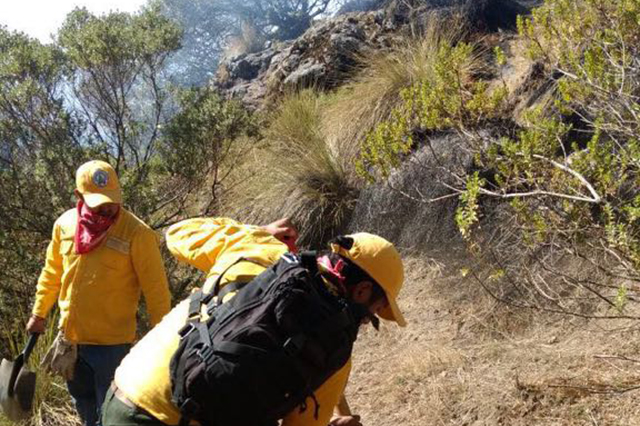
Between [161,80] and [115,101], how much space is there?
1712 mm

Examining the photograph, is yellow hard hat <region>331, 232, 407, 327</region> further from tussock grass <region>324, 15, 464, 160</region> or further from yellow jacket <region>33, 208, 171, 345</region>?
tussock grass <region>324, 15, 464, 160</region>

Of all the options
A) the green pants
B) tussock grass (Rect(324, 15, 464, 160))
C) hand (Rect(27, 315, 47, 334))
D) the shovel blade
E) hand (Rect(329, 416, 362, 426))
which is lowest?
tussock grass (Rect(324, 15, 464, 160))

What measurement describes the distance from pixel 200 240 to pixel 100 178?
1.20 metres

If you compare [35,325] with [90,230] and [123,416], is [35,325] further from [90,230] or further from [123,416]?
[123,416]

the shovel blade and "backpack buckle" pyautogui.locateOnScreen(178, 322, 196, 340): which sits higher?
"backpack buckle" pyautogui.locateOnScreen(178, 322, 196, 340)

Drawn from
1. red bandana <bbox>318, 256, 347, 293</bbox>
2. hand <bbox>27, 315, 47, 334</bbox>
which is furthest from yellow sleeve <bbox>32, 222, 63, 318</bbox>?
red bandana <bbox>318, 256, 347, 293</bbox>

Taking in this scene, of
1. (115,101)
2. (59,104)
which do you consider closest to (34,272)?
(59,104)

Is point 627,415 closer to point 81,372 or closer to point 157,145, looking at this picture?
point 81,372

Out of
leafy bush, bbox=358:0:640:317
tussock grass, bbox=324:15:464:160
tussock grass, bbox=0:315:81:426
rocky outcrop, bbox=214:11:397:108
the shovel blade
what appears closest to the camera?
leafy bush, bbox=358:0:640:317

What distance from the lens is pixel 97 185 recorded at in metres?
3.42

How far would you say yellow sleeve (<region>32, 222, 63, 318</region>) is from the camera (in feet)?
12.0

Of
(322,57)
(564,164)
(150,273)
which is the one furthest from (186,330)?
(322,57)

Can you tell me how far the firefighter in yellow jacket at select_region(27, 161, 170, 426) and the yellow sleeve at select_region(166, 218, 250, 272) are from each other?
0.93m

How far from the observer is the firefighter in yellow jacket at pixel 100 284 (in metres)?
3.40
